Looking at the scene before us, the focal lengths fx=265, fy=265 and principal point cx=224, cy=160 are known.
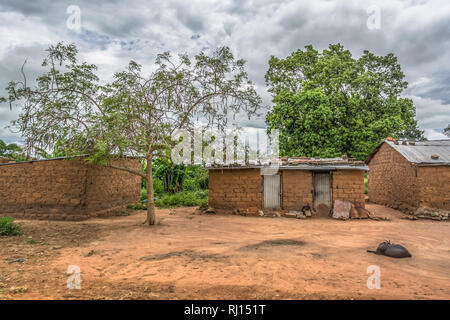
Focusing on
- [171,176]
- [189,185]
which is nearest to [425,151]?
[189,185]

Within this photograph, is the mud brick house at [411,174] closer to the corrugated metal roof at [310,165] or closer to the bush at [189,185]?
the corrugated metal roof at [310,165]

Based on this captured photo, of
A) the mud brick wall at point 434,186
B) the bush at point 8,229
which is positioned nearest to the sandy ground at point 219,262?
the bush at point 8,229

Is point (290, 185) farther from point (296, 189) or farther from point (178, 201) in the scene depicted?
point (178, 201)

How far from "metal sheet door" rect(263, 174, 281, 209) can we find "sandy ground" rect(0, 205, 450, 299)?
296 cm

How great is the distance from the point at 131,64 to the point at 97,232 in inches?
205

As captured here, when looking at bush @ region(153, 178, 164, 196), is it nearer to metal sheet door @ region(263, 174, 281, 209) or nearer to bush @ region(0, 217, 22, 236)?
metal sheet door @ region(263, 174, 281, 209)

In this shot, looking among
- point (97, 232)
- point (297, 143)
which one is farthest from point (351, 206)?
point (97, 232)

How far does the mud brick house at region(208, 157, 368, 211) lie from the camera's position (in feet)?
36.7

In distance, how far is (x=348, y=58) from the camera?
20.1m

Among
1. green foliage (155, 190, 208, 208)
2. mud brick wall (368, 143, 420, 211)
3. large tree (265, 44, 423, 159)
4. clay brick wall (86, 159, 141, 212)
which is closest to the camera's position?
clay brick wall (86, 159, 141, 212)

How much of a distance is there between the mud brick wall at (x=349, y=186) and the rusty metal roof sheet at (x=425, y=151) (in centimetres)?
287

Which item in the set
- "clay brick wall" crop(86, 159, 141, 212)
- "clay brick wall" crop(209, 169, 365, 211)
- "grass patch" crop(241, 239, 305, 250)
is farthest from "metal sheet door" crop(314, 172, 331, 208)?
"clay brick wall" crop(86, 159, 141, 212)

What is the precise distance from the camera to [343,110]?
59.3 ft
